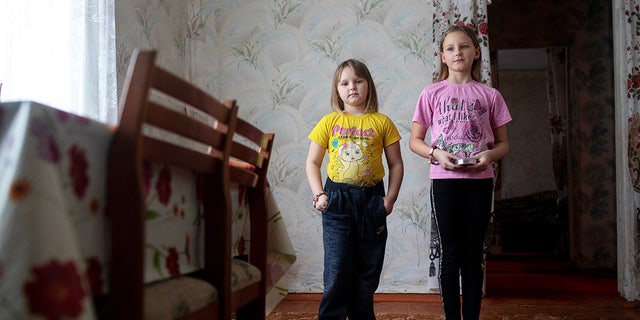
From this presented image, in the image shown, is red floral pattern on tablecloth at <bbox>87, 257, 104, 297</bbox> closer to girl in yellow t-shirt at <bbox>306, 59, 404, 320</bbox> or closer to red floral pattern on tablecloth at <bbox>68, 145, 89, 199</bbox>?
red floral pattern on tablecloth at <bbox>68, 145, 89, 199</bbox>

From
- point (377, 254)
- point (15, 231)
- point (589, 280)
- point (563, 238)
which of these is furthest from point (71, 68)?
point (563, 238)

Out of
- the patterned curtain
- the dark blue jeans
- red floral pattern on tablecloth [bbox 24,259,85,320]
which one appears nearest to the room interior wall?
the patterned curtain

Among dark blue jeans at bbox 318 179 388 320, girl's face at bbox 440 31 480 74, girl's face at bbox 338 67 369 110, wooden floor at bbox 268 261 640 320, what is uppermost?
girl's face at bbox 440 31 480 74

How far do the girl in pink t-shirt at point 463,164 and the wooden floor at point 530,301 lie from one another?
71 centimetres

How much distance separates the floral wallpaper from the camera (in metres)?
3.60

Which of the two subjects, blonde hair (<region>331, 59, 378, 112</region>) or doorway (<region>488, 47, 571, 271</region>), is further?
doorway (<region>488, 47, 571, 271</region>)

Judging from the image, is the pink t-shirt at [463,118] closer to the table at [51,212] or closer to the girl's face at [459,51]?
the girl's face at [459,51]

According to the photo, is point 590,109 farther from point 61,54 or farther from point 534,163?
point 61,54

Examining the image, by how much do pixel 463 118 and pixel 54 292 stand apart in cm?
176

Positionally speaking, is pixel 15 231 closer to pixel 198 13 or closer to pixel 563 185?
pixel 198 13

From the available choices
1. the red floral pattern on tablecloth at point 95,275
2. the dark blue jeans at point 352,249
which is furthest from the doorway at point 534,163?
the red floral pattern on tablecloth at point 95,275

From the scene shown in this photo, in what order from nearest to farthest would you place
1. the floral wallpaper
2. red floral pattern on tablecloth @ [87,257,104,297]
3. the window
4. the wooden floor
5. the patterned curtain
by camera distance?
red floral pattern on tablecloth @ [87,257,104,297], the window, the wooden floor, the patterned curtain, the floral wallpaper

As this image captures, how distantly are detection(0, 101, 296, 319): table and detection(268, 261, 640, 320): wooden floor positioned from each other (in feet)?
6.86

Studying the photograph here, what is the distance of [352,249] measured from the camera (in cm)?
230
